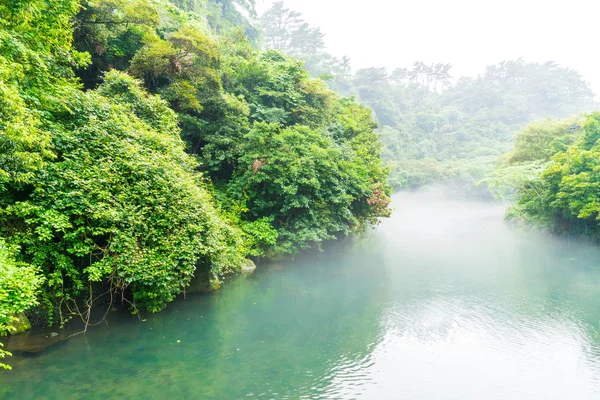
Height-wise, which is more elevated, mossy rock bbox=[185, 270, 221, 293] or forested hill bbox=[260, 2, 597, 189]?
forested hill bbox=[260, 2, 597, 189]

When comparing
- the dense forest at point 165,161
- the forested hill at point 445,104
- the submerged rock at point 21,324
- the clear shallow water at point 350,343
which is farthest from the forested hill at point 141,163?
the forested hill at point 445,104

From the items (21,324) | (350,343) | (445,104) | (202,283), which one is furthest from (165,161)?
(445,104)

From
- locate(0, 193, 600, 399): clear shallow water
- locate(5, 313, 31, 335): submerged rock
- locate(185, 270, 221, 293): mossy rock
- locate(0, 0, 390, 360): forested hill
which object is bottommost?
locate(0, 193, 600, 399): clear shallow water

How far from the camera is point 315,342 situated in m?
8.20

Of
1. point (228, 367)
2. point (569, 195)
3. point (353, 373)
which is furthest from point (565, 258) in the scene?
point (228, 367)

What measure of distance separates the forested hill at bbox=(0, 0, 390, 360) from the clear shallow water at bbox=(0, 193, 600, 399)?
3.84 ft

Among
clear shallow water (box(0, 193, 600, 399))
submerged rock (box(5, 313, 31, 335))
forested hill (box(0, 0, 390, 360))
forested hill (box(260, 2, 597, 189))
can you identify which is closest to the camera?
clear shallow water (box(0, 193, 600, 399))

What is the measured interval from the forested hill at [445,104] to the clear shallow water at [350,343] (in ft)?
111

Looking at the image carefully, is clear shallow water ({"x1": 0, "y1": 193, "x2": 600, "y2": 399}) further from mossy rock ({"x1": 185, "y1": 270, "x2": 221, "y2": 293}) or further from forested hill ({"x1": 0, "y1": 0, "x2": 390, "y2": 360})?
forested hill ({"x1": 0, "y1": 0, "x2": 390, "y2": 360})

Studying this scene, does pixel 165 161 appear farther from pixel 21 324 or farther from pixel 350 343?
pixel 350 343

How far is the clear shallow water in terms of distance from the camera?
6.26m

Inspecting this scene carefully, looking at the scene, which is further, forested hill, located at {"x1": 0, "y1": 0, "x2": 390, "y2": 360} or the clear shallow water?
forested hill, located at {"x1": 0, "y1": 0, "x2": 390, "y2": 360}

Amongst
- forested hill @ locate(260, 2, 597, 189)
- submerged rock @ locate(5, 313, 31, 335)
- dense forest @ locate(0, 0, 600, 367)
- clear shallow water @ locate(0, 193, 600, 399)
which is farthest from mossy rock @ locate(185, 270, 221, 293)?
forested hill @ locate(260, 2, 597, 189)

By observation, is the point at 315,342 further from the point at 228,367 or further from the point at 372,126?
the point at 372,126
